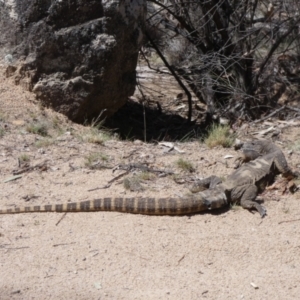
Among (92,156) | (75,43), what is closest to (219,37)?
(75,43)

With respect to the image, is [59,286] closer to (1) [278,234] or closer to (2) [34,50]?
(1) [278,234]

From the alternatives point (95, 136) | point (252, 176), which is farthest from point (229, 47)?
point (252, 176)

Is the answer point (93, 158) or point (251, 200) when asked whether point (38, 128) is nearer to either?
point (93, 158)

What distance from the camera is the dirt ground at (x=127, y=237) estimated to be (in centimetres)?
574

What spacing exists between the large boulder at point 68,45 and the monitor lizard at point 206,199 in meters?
2.98

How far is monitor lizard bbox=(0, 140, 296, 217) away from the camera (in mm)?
7066

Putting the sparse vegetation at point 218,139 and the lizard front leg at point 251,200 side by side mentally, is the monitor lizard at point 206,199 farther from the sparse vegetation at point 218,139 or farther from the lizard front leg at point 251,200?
the sparse vegetation at point 218,139

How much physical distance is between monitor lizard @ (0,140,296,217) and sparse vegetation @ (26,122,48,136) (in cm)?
244

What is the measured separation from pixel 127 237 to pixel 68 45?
4187mm

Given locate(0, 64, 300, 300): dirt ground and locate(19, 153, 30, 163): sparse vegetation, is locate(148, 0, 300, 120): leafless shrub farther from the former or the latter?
locate(19, 153, 30, 163): sparse vegetation

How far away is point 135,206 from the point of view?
7070 mm

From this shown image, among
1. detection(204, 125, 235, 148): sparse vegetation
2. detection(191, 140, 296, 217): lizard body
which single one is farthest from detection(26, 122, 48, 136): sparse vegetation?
detection(191, 140, 296, 217): lizard body

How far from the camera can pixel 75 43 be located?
9.82 m

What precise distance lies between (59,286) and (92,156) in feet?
9.64
